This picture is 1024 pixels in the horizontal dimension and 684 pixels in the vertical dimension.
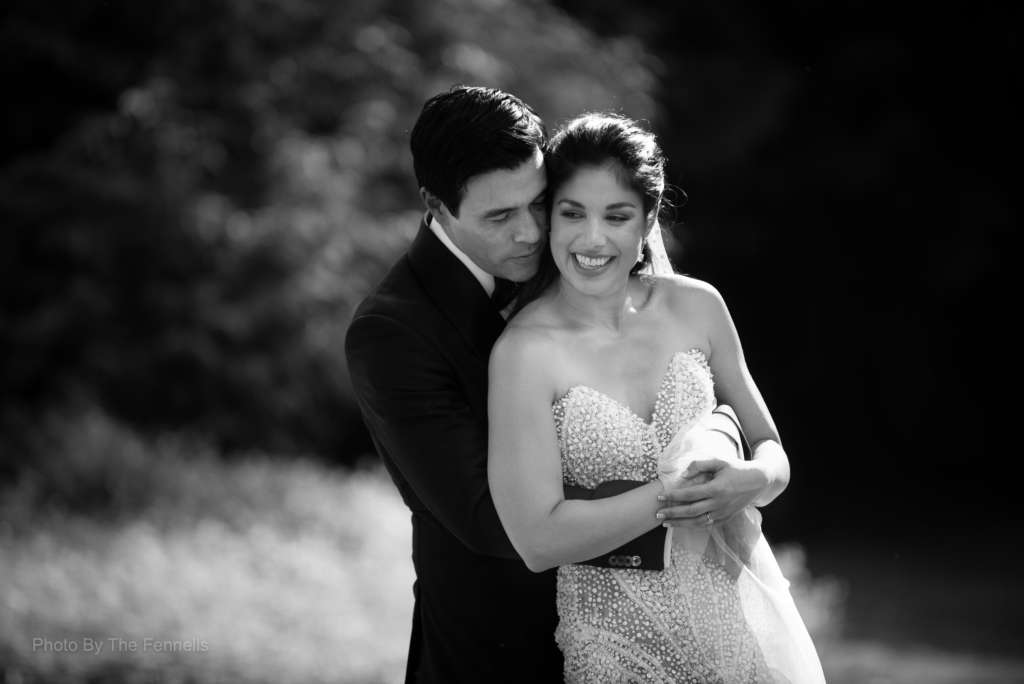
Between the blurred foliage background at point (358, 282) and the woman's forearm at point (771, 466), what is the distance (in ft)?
12.0

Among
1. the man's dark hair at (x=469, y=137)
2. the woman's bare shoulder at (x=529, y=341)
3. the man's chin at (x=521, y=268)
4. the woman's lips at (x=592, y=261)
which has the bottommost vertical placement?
the woman's bare shoulder at (x=529, y=341)

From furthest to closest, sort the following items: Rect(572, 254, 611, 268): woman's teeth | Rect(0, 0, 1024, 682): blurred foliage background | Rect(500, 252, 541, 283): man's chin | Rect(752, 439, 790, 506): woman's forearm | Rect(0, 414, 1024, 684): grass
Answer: Rect(0, 0, 1024, 682): blurred foliage background, Rect(0, 414, 1024, 684): grass, Rect(500, 252, 541, 283): man's chin, Rect(572, 254, 611, 268): woman's teeth, Rect(752, 439, 790, 506): woman's forearm

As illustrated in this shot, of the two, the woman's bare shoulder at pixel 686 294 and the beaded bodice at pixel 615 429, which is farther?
the woman's bare shoulder at pixel 686 294

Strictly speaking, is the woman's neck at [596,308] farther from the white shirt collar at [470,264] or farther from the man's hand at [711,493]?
the man's hand at [711,493]

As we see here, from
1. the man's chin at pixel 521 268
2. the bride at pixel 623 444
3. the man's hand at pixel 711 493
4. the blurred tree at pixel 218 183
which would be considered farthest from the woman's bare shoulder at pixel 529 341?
the blurred tree at pixel 218 183

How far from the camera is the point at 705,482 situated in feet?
7.45

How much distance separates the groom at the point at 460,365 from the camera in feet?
8.14

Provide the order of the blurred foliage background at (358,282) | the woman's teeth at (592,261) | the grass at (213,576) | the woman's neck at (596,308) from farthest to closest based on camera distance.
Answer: the blurred foliage background at (358,282), the grass at (213,576), the woman's neck at (596,308), the woman's teeth at (592,261)

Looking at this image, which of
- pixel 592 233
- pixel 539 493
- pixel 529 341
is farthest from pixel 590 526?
pixel 592 233

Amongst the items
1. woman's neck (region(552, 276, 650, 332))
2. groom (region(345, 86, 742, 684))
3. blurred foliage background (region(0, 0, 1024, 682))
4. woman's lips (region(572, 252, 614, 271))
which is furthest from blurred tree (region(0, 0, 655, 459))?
woman's lips (region(572, 252, 614, 271))

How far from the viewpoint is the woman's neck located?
2.59 m

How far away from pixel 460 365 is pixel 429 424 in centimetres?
20

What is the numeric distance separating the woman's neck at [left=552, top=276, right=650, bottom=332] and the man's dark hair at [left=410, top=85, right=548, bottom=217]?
1.28ft

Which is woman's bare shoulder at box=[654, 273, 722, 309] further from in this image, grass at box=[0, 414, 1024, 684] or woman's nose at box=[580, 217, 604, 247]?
grass at box=[0, 414, 1024, 684]
